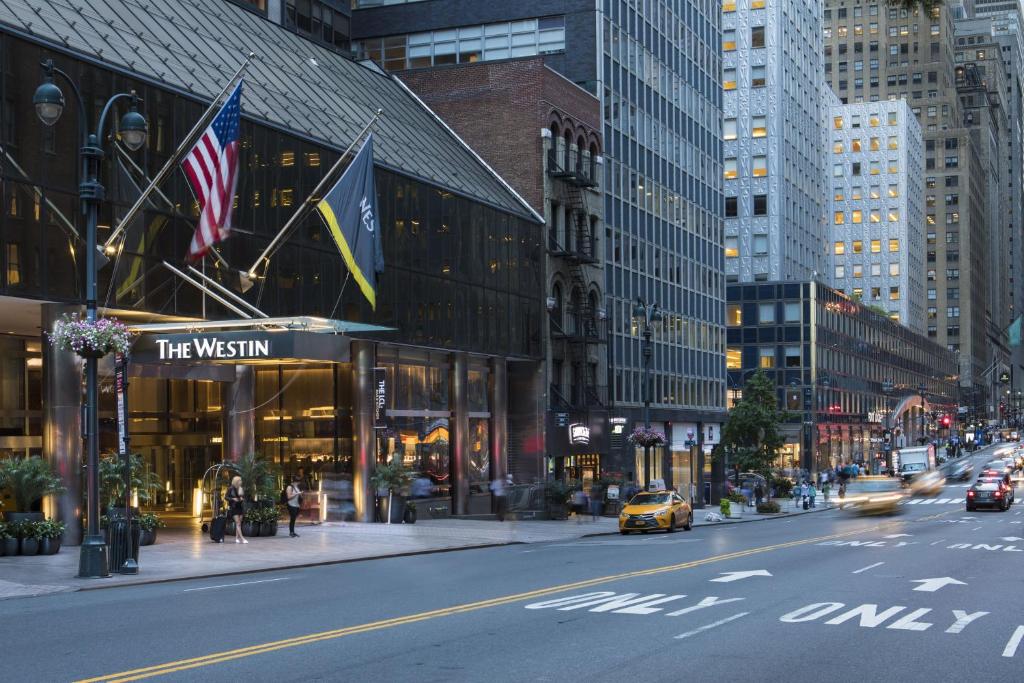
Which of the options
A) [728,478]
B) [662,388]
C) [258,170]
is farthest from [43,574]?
[728,478]

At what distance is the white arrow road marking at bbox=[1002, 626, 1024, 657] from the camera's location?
14764 mm

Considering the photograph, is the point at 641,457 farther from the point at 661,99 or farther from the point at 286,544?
the point at 286,544

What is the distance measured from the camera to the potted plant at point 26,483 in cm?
2877

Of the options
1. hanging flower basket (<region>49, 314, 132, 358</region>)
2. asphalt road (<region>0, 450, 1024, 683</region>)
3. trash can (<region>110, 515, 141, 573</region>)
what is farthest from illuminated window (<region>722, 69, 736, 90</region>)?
trash can (<region>110, 515, 141, 573</region>)

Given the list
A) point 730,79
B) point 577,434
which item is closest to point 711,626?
point 577,434

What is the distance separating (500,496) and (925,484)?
3429 cm

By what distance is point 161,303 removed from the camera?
34781 mm

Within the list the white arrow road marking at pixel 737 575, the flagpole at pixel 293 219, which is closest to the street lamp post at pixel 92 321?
the flagpole at pixel 293 219

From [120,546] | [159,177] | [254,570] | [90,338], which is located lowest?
[254,570]

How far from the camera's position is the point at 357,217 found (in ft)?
109

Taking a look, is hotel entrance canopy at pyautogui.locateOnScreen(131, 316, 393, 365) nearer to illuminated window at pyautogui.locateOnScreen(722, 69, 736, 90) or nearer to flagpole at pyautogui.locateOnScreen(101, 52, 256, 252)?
flagpole at pyautogui.locateOnScreen(101, 52, 256, 252)

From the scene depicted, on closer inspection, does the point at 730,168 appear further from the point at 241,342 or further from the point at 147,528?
the point at 147,528

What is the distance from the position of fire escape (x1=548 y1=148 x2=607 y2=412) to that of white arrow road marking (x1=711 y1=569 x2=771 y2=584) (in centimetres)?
3361

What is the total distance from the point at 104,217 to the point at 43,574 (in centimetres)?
1173
